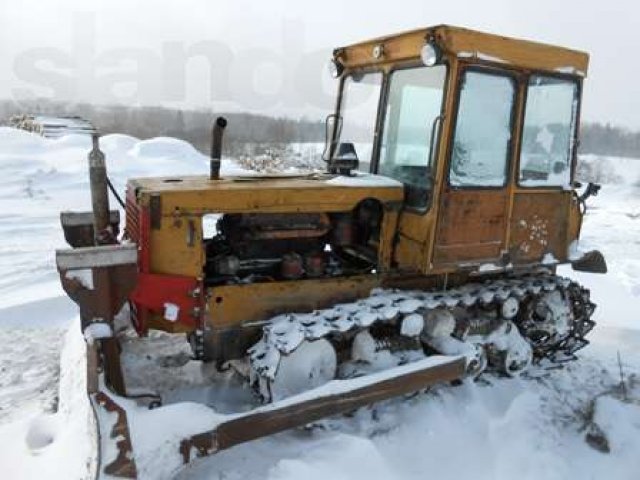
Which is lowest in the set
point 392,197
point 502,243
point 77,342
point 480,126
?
point 77,342

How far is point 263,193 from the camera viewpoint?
4.36 meters

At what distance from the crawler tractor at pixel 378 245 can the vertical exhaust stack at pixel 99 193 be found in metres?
0.01

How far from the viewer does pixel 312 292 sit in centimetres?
464

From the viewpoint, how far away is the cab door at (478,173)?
179 inches

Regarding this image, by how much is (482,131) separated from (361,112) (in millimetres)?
1234

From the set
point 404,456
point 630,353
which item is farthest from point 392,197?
point 630,353

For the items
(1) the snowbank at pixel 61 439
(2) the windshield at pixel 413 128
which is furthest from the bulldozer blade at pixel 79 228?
(2) the windshield at pixel 413 128

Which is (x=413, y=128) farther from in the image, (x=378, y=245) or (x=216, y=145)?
(x=216, y=145)

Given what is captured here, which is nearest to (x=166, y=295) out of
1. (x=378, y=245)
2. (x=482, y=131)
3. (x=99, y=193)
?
(x=99, y=193)

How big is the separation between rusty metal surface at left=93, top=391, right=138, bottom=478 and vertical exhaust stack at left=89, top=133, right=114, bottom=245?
114 centimetres

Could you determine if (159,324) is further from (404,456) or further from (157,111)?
(157,111)

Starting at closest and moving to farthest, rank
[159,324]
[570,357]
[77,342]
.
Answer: [159,324]
[77,342]
[570,357]

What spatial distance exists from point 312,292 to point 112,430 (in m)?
1.79

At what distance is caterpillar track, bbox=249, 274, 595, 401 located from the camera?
4238mm
